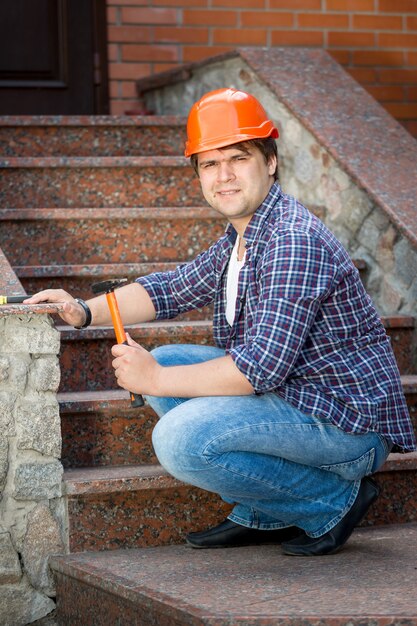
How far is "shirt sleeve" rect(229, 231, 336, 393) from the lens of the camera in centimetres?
289

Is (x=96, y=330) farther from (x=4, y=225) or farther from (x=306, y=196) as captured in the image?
(x=306, y=196)

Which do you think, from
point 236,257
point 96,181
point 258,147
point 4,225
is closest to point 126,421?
point 236,257

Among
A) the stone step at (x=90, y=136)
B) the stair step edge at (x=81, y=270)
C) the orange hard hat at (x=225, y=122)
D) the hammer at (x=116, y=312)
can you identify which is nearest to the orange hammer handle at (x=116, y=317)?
the hammer at (x=116, y=312)

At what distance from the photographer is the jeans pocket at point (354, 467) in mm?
3072

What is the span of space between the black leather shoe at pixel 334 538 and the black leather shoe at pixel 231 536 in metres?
0.12

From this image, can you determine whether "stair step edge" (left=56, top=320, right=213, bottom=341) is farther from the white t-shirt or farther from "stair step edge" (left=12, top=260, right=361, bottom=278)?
the white t-shirt

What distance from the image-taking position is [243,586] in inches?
109

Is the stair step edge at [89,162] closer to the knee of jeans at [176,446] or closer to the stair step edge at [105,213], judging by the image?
the stair step edge at [105,213]

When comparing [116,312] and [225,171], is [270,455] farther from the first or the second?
[225,171]

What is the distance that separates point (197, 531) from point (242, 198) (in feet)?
3.34

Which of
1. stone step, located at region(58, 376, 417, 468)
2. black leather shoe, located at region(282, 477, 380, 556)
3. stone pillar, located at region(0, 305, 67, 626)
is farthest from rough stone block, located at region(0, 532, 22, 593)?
black leather shoe, located at region(282, 477, 380, 556)

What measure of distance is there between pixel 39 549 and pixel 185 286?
3.01ft

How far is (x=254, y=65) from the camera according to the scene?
17.4 ft

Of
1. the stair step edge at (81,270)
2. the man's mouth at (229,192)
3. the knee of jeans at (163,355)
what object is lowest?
the knee of jeans at (163,355)
